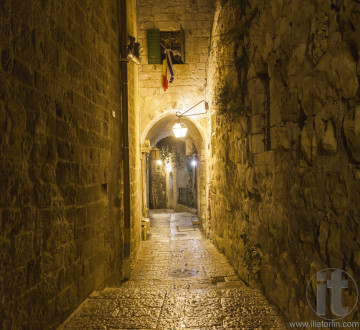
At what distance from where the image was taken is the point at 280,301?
265 cm

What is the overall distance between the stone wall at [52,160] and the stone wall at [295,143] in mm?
1936

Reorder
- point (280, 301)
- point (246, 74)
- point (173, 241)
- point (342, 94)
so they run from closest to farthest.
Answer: point (342, 94) < point (280, 301) < point (246, 74) < point (173, 241)

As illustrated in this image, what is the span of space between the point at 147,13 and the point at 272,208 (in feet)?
23.7

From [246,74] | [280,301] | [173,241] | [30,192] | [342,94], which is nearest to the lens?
[342,94]

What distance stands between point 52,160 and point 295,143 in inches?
80.5

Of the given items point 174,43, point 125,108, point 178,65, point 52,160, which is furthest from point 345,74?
point 174,43

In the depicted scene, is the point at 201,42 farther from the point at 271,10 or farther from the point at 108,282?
the point at 108,282

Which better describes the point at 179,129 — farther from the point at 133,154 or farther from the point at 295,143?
the point at 295,143

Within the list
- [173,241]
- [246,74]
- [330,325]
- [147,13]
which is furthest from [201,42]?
[330,325]

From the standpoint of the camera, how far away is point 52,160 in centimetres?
260

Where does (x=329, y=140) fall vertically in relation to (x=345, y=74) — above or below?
below

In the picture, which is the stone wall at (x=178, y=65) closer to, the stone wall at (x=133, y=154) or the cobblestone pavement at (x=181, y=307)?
the stone wall at (x=133, y=154)

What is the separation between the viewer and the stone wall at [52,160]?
6.51 ft

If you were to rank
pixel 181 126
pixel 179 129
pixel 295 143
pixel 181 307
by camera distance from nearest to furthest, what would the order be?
1. pixel 295 143
2. pixel 181 307
3. pixel 179 129
4. pixel 181 126
